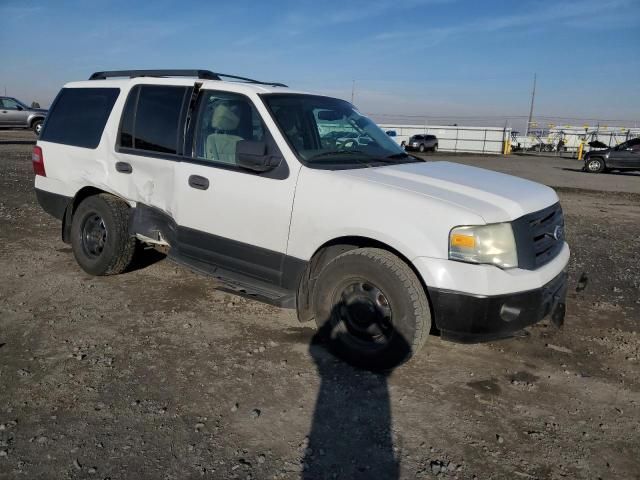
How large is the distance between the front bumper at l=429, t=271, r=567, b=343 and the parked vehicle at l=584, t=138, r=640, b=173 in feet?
73.4

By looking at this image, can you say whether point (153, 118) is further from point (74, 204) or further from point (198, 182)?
point (74, 204)

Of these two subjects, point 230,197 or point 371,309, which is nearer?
point 371,309

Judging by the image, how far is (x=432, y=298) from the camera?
326cm

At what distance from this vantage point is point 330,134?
443 cm

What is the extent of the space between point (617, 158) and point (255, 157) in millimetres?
23208

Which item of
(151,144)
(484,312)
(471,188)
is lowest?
(484,312)

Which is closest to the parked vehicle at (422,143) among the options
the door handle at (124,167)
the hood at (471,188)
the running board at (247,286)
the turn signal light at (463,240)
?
the door handle at (124,167)

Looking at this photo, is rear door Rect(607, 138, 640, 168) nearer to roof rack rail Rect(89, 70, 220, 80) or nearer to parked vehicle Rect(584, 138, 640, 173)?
parked vehicle Rect(584, 138, 640, 173)

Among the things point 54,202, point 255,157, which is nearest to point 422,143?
point 54,202

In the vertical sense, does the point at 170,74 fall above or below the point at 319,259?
above

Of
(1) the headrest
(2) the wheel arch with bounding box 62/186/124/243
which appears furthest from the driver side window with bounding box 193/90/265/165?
(2) the wheel arch with bounding box 62/186/124/243

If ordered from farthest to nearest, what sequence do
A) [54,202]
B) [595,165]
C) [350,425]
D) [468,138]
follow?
[468,138], [595,165], [54,202], [350,425]

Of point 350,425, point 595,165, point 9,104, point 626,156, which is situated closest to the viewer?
point 350,425

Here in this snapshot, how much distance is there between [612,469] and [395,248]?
1.66 m
